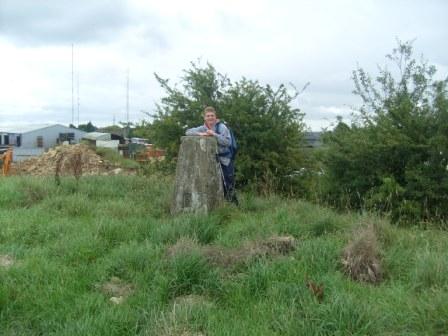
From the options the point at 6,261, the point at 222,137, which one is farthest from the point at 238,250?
the point at 222,137

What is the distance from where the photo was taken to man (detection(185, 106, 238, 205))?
818 centimetres

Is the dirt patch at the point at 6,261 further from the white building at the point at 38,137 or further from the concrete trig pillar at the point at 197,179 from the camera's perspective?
the white building at the point at 38,137

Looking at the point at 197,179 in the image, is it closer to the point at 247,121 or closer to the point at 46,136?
the point at 247,121

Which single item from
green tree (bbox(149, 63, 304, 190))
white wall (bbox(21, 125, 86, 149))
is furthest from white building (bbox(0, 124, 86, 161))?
green tree (bbox(149, 63, 304, 190))

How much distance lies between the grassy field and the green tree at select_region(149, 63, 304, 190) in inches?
148

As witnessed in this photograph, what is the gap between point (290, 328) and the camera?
12.2 ft

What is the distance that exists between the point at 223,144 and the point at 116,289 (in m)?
3.89

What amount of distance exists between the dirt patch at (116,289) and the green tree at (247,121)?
5.81m

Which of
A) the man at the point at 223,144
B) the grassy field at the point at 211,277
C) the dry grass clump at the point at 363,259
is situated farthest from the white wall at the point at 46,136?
the dry grass clump at the point at 363,259

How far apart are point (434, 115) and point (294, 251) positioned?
6.03 meters

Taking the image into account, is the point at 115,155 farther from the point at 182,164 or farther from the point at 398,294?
the point at 398,294

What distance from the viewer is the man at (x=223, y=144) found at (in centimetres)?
818

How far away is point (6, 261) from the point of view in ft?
17.9

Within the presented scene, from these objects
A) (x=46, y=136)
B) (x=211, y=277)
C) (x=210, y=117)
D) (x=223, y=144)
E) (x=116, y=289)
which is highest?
(x=210, y=117)
